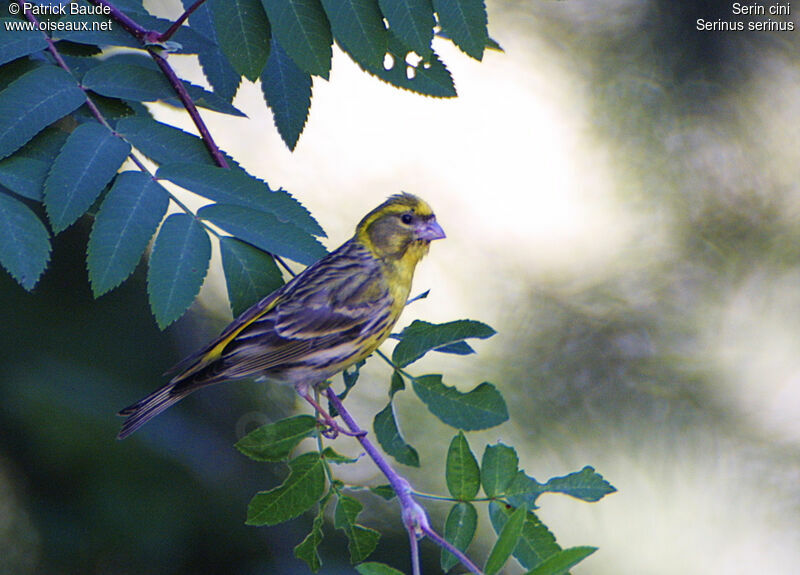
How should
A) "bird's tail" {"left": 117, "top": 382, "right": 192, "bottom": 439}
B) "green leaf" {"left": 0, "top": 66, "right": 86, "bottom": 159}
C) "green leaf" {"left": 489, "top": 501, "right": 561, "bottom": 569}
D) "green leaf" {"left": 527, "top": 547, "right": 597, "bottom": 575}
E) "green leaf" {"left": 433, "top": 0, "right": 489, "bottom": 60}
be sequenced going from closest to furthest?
"green leaf" {"left": 527, "top": 547, "right": 597, "bottom": 575}
"green leaf" {"left": 489, "top": 501, "right": 561, "bottom": 569}
"green leaf" {"left": 433, "top": 0, "right": 489, "bottom": 60}
"green leaf" {"left": 0, "top": 66, "right": 86, "bottom": 159}
"bird's tail" {"left": 117, "top": 382, "right": 192, "bottom": 439}

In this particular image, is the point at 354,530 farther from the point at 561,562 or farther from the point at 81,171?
the point at 81,171

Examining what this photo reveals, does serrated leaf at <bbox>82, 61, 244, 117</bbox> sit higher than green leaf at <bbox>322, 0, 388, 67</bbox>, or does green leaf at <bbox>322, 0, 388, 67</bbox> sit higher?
green leaf at <bbox>322, 0, 388, 67</bbox>

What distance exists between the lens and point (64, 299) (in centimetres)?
402

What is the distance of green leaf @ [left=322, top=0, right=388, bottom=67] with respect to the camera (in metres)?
2.45

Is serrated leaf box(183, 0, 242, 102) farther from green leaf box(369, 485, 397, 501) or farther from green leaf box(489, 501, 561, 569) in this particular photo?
green leaf box(489, 501, 561, 569)

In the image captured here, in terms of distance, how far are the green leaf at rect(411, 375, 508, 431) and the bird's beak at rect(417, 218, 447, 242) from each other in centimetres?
116

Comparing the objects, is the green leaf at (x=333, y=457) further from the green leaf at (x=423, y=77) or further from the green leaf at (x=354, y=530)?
the green leaf at (x=423, y=77)

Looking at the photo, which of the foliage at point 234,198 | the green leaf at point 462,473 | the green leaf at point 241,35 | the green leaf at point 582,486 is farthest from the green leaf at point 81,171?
the green leaf at point 582,486

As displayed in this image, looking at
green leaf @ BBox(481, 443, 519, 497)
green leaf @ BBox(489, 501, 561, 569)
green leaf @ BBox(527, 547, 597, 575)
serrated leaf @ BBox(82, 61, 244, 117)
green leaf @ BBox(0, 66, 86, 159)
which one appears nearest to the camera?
green leaf @ BBox(527, 547, 597, 575)

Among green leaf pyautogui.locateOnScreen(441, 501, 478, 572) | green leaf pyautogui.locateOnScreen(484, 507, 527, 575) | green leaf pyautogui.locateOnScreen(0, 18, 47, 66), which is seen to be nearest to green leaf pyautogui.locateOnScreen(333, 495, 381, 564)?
green leaf pyautogui.locateOnScreen(441, 501, 478, 572)

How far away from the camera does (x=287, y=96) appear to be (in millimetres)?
2977

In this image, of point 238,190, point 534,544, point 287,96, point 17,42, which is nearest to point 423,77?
point 287,96

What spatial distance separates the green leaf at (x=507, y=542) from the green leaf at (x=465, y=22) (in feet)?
4.07

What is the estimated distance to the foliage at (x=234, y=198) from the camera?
2.30 metres
